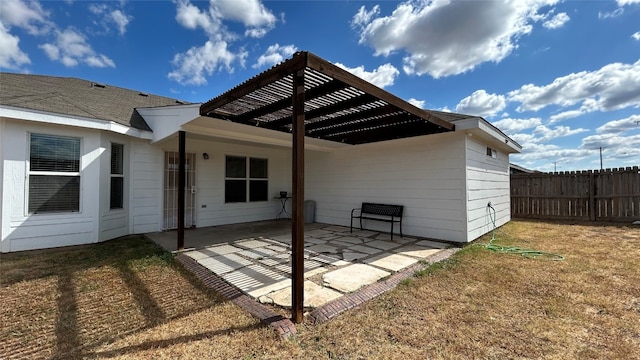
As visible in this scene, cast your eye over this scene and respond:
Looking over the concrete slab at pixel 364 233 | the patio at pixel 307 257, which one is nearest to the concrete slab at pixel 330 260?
the patio at pixel 307 257

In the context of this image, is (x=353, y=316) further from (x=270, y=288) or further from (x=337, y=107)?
(x=337, y=107)

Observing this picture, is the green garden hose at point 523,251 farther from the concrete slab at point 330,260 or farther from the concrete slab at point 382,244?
the concrete slab at point 330,260

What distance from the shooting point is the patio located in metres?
3.18

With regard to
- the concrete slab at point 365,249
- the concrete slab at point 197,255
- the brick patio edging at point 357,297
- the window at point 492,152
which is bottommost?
the brick patio edging at point 357,297

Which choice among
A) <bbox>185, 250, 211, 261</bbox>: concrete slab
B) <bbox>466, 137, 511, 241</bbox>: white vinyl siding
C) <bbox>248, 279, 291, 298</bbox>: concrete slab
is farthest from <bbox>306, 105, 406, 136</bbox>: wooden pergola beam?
<bbox>185, 250, 211, 261</bbox>: concrete slab

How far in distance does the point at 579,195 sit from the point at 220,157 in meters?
11.6

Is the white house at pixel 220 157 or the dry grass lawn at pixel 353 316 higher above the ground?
the white house at pixel 220 157

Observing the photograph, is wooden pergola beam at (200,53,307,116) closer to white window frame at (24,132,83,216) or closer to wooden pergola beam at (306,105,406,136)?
wooden pergola beam at (306,105,406,136)

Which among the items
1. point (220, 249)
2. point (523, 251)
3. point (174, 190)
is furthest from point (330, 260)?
point (174, 190)

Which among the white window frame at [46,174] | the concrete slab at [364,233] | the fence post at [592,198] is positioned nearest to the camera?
the white window frame at [46,174]

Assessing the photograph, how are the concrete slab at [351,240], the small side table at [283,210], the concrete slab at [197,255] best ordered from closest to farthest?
the concrete slab at [197,255] → the concrete slab at [351,240] → the small side table at [283,210]

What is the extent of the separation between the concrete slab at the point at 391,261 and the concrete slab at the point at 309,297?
1.28m

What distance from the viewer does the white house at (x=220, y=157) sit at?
14.1ft

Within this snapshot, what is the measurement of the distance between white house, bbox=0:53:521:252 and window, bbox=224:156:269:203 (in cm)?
4
